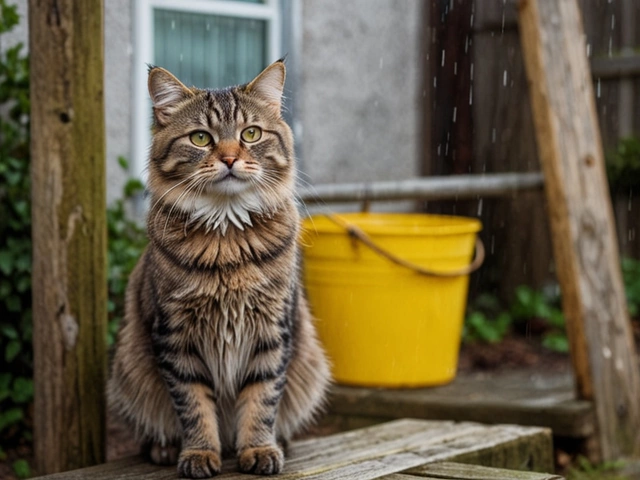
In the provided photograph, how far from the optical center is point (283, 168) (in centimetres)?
263

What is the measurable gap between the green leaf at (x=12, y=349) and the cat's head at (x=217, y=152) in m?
1.36

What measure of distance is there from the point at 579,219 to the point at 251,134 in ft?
6.52

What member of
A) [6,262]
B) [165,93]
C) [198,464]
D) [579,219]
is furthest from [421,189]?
[198,464]

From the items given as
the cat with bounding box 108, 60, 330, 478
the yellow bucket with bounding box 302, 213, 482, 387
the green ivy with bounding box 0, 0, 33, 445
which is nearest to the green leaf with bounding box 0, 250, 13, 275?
the green ivy with bounding box 0, 0, 33, 445

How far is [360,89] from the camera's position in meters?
5.88

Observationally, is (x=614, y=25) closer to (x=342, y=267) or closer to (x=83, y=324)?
(x=342, y=267)

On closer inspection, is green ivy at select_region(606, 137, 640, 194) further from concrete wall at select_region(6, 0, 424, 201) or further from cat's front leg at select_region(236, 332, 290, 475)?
cat's front leg at select_region(236, 332, 290, 475)

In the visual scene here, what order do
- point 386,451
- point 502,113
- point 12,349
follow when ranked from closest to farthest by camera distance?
1. point 386,451
2. point 12,349
3. point 502,113

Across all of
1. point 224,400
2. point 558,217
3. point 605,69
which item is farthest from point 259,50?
point 224,400

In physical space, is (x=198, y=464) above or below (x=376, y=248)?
below

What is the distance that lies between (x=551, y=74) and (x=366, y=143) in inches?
79.1

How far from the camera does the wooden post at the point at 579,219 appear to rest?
404 cm

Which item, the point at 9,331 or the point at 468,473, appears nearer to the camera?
the point at 468,473

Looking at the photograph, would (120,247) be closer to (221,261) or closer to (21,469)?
(21,469)
